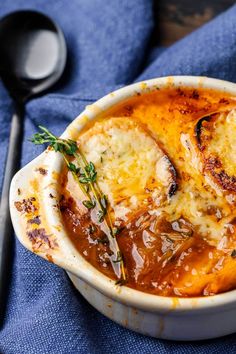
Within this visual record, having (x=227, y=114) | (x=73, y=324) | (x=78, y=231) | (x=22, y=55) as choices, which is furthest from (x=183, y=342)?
(x=22, y=55)

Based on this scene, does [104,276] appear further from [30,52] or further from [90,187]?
[30,52]

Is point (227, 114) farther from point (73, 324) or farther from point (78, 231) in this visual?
point (73, 324)

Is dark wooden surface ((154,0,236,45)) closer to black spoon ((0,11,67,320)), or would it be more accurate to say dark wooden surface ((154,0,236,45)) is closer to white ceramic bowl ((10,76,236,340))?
black spoon ((0,11,67,320))

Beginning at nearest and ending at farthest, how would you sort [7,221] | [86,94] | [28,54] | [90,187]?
1. [90,187]
2. [7,221]
3. [86,94]
4. [28,54]

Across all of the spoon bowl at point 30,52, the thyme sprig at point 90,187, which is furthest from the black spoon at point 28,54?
the thyme sprig at point 90,187

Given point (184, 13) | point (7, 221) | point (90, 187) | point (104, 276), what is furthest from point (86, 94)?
point (104, 276)

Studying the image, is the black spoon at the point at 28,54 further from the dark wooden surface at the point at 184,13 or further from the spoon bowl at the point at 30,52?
the dark wooden surface at the point at 184,13

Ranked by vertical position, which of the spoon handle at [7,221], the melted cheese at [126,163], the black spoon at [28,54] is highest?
the melted cheese at [126,163]
